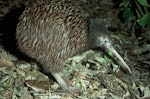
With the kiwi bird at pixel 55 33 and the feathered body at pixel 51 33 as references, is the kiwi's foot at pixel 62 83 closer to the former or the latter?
the kiwi bird at pixel 55 33

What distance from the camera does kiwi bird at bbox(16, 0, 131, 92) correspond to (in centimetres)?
383

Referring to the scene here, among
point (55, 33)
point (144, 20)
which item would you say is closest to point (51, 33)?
point (55, 33)

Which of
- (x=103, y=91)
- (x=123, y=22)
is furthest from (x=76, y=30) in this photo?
(x=123, y=22)

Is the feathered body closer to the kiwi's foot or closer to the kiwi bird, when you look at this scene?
the kiwi bird

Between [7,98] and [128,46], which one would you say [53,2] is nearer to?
[7,98]

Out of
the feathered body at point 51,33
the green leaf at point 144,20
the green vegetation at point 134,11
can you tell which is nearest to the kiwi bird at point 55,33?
the feathered body at point 51,33

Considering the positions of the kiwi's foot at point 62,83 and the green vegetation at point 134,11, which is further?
the green vegetation at point 134,11

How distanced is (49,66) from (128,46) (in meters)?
1.74

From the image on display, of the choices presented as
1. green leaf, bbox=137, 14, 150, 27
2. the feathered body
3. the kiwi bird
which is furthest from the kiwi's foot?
green leaf, bbox=137, 14, 150, 27

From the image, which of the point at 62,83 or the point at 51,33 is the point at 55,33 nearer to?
the point at 51,33

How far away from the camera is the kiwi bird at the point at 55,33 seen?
12.6ft

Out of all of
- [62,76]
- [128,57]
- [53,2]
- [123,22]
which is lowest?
[62,76]

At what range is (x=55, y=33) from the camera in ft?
12.6

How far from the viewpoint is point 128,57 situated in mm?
5047
